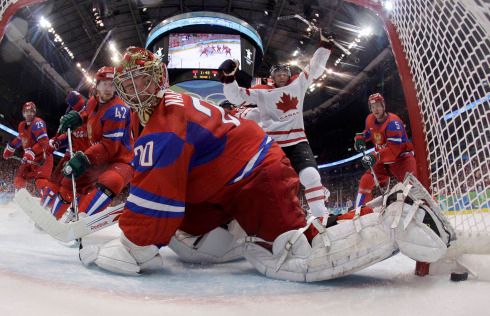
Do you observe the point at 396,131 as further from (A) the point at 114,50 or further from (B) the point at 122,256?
(A) the point at 114,50

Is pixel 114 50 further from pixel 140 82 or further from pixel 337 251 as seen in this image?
pixel 337 251

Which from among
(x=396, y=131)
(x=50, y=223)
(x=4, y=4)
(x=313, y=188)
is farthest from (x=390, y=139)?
(x=4, y=4)

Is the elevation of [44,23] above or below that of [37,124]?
above

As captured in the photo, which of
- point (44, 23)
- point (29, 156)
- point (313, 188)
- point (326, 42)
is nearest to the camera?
point (313, 188)

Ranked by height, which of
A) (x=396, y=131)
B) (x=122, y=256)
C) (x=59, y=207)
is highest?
(x=122, y=256)

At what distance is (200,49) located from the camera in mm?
10977

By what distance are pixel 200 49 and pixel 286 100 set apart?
8609mm

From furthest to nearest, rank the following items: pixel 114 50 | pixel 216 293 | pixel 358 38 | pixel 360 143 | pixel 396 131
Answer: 1. pixel 114 50
2. pixel 358 38
3. pixel 360 143
4. pixel 396 131
5. pixel 216 293

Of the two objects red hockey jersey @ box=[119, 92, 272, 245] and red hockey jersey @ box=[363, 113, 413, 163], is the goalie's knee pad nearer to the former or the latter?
red hockey jersey @ box=[119, 92, 272, 245]

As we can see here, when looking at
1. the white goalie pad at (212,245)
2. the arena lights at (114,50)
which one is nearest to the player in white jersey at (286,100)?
the white goalie pad at (212,245)

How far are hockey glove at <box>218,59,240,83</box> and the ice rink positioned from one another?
5.28 ft

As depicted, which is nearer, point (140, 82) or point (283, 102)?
point (140, 82)

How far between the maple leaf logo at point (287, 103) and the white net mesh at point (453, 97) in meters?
1.31

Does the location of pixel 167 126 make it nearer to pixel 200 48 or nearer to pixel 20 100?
pixel 200 48
